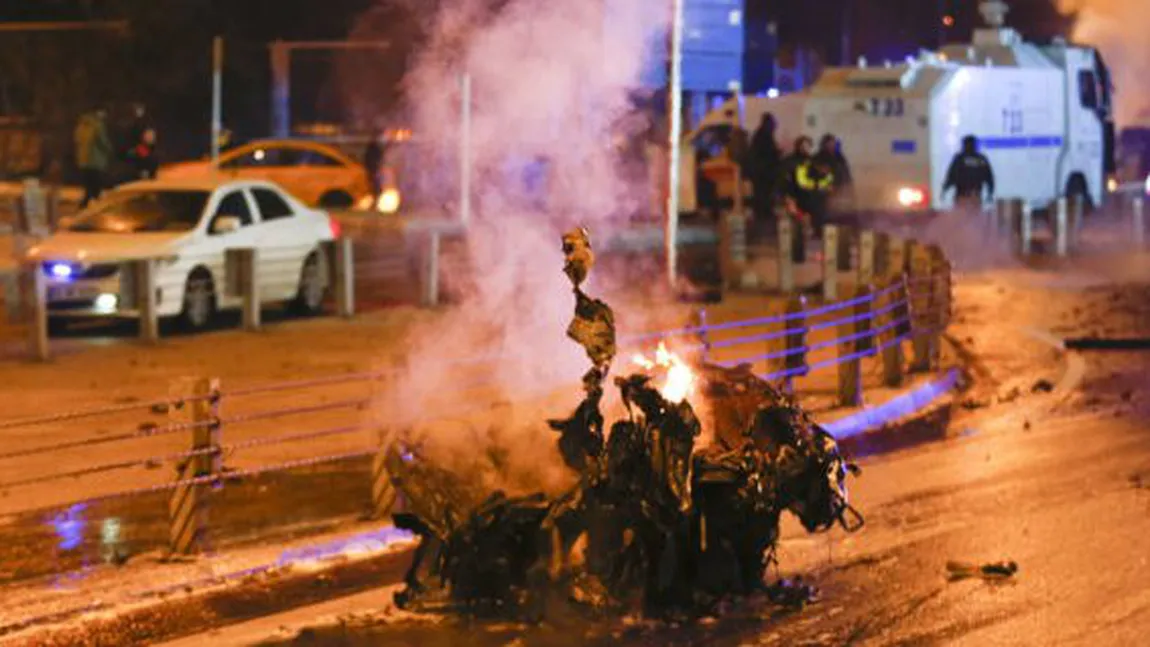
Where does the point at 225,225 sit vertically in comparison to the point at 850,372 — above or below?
above

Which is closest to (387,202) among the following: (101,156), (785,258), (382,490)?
(101,156)

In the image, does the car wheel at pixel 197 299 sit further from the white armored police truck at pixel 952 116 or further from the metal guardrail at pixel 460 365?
the white armored police truck at pixel 952 116

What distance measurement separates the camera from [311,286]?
2161cm

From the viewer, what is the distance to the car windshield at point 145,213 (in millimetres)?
20016

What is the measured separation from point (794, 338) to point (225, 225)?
7.12 metres

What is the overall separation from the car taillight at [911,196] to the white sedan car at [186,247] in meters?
13.4

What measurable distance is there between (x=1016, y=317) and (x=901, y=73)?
10543 millimetres

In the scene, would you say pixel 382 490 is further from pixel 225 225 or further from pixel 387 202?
pixel 387 202

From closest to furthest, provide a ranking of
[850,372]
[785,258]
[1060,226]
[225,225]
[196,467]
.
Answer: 1. [196,467]
2. [850,372]
3. [225,225]
4. [785,258]
5. [1060,226]

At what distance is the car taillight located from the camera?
32.6 metres

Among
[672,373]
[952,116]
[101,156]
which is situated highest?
[952,116]

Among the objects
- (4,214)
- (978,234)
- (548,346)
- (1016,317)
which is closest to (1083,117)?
(978,234)

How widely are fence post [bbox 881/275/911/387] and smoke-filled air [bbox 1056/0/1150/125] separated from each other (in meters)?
24.1

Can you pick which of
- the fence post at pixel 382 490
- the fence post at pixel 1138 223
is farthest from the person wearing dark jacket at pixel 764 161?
the fence post at pixel 382 490
